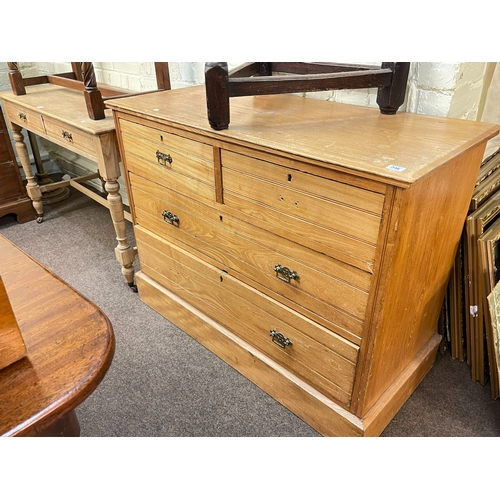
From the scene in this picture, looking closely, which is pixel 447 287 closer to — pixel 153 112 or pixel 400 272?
pixel 400 272

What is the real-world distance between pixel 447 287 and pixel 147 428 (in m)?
1.23

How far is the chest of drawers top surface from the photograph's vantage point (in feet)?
3.37

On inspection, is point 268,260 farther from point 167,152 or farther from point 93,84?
point 93,84

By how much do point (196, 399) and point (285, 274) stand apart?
653mm

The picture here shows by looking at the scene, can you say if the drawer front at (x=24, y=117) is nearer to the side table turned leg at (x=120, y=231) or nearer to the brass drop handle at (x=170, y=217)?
the side table turned leg at (x=120, y=231)

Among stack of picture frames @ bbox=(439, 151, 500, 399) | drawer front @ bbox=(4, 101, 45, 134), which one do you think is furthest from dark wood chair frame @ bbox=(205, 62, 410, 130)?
drawer front @ bbox=(4, 101, 45, 134)

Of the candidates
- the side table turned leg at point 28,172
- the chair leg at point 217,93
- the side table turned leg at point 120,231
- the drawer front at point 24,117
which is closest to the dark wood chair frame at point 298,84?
the chair leg at point 217,93

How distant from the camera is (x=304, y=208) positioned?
1188 mm

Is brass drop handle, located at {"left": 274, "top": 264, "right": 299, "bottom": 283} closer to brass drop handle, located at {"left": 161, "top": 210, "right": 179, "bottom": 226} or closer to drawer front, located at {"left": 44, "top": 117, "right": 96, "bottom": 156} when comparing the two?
brass drop handle, located at {"left": 161, "top": 210, "right": 179, "bottom": 226}

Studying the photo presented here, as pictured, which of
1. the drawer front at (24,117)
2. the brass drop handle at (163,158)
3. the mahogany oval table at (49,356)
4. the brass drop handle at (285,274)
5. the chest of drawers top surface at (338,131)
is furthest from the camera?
the drawer front at (24,117)

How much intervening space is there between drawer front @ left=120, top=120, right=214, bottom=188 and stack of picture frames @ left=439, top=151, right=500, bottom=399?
905 mm

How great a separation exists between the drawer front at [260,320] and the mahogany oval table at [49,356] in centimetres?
72

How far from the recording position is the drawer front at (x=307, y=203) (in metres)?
1.06

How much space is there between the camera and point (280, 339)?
4.80 ft
